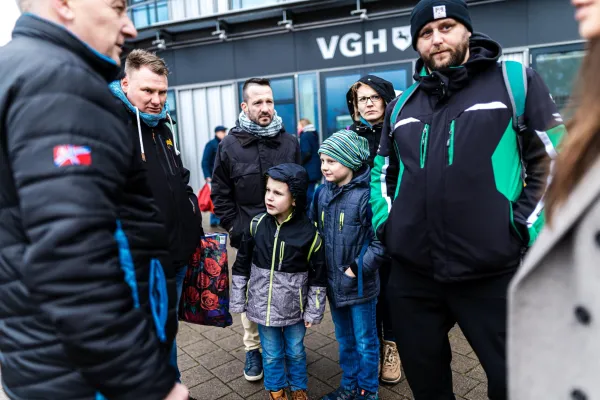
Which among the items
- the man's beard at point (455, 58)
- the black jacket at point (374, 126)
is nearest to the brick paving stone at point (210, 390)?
the black jacket at point (374, 126)

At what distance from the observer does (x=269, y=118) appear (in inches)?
135

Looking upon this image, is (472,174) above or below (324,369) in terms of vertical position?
above

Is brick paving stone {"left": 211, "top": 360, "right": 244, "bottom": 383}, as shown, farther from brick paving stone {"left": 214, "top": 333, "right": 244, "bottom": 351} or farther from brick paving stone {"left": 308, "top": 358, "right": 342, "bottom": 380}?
brick paving stone {"left": 308, "top": 358, "right": 342, "bottom": 380}

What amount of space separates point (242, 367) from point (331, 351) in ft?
2.37

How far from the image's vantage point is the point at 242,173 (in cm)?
339

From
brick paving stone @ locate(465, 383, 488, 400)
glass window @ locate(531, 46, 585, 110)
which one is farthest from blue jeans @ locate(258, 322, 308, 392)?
glass window @ locate(531, 46, 585, 110)

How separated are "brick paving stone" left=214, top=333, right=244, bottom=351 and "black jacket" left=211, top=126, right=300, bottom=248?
99cm

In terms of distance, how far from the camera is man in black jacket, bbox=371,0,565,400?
6.08ft

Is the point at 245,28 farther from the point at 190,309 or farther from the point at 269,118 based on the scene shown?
the point at 190,309

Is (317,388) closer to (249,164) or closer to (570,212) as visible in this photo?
(249,164)

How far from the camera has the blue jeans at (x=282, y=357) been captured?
9.34 feet

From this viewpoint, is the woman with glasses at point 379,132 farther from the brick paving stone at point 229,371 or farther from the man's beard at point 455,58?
the man's beard at point 455,58

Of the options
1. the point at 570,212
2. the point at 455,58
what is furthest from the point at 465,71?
the point at 570,212

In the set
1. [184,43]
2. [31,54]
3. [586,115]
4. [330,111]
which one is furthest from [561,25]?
[31,54]
